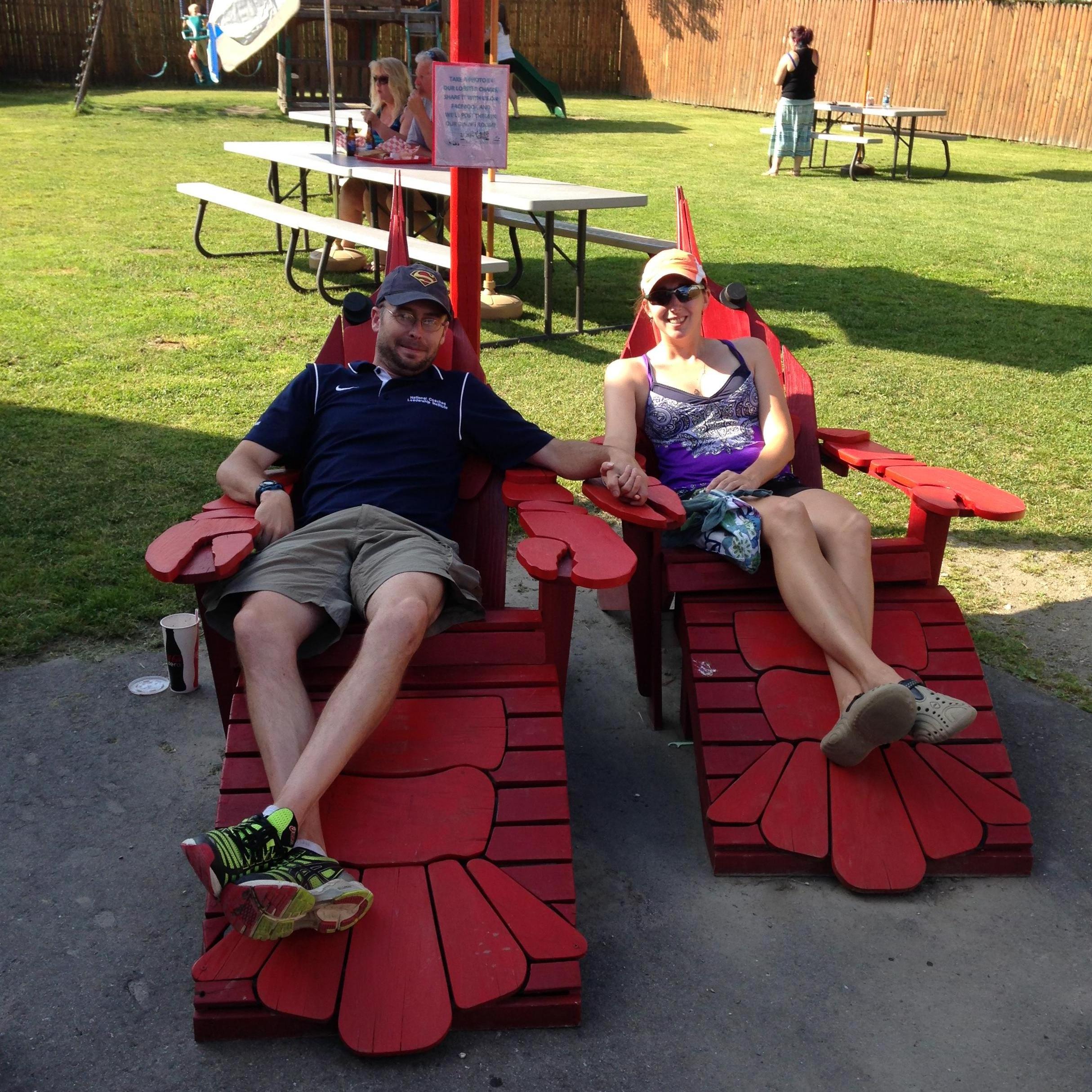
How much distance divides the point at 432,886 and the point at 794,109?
1403 centimetres

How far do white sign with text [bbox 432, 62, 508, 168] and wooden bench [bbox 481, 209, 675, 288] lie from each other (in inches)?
129

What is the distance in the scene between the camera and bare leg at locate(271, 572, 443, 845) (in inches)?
93.5

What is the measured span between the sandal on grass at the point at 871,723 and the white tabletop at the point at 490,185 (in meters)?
4.21

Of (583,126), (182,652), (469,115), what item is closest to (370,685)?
(182,652)

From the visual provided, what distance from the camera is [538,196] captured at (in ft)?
23.5

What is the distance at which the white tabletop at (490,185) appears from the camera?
7016 mm

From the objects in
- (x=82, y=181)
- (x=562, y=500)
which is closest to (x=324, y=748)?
(x=562, y=500)

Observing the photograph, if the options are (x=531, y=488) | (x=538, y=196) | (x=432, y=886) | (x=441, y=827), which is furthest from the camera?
(x=538, y=196)

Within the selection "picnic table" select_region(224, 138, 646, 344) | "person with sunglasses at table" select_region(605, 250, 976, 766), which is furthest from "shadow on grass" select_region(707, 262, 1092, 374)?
"person with sunglasses at table" select_region(605, 250, 976, 766)

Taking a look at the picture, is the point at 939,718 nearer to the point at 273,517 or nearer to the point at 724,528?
the point at 724,528

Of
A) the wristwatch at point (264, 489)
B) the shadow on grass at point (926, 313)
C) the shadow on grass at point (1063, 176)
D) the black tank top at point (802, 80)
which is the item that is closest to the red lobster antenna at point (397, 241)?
the wristwatch at point (264, 489)

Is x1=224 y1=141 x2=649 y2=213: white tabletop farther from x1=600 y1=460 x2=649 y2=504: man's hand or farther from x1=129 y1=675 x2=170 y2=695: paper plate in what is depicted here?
x1=129 y1=675 x2=170 y2=695: paper plate

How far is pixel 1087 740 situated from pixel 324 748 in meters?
2.25

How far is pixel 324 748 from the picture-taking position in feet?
7.90
